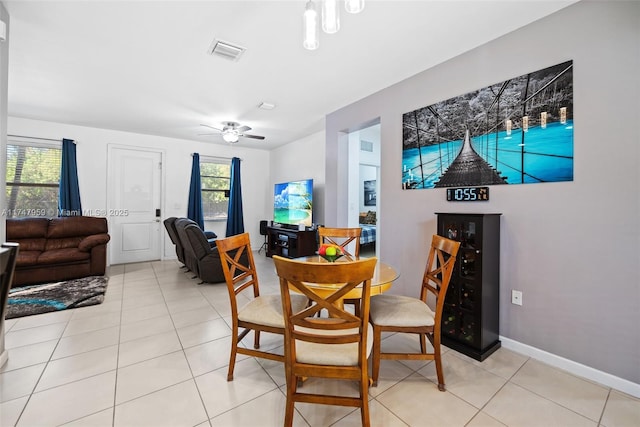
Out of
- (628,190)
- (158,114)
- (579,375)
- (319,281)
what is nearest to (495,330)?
(579,375)

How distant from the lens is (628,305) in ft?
5.62

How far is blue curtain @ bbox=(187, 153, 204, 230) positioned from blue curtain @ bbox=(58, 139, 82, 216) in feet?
5.93

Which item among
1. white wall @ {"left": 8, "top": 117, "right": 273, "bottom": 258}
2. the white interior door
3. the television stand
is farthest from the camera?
the white interior door

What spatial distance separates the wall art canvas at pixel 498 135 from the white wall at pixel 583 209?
0.07 m

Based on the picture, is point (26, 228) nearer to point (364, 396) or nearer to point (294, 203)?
point (294, 203)

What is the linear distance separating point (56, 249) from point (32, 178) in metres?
1.41

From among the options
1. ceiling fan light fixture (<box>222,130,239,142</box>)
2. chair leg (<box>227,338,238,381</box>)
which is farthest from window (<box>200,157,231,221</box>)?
chair leg (<box>227,338,238,381</box>)

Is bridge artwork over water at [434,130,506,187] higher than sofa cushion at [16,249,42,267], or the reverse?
bridge artwork over water at [434,130,506,187]

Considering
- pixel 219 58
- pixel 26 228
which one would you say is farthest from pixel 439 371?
pixel 26 228

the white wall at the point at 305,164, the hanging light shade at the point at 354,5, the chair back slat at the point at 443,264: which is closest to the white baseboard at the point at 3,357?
the chair back slat at the point at 443,264

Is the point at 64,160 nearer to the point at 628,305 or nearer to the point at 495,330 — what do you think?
the point at 495,330

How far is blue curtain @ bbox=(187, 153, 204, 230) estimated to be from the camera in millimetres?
5784

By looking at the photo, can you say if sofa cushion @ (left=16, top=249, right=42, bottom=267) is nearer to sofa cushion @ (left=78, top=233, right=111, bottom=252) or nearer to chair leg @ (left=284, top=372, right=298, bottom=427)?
sofa cushion @ (left=78, top=233, right=111, bottom=252)

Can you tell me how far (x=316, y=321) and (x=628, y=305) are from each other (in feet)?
6.56
